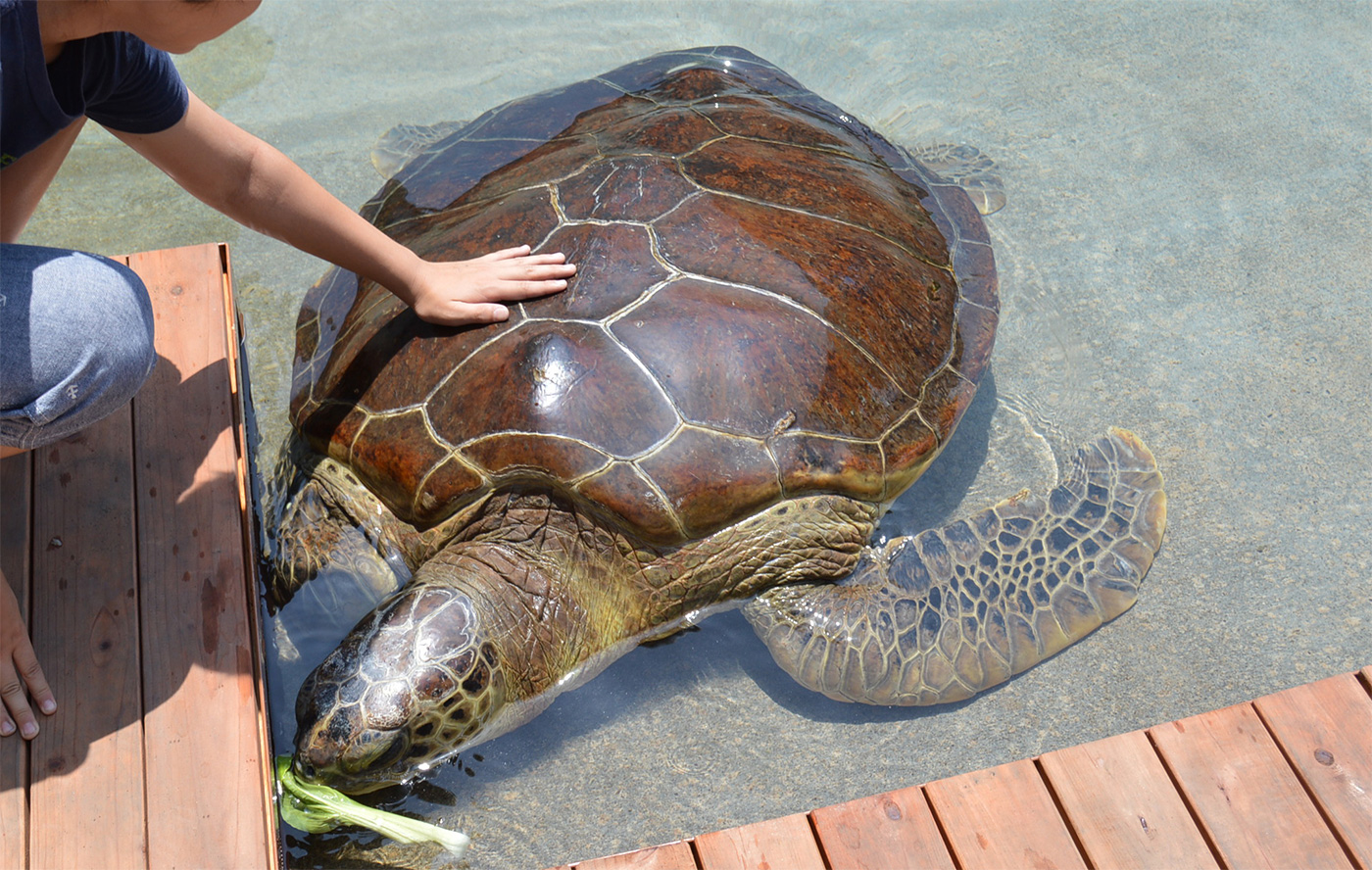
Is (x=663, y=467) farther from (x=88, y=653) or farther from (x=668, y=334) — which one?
(x=88, y=653)

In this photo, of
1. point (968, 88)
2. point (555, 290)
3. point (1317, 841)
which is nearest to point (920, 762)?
point (1317, 841)

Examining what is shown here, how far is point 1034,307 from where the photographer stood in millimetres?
3262

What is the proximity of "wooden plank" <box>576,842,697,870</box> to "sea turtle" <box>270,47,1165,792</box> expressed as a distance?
1.38 ft

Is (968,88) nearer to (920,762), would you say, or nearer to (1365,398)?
(1365,398)

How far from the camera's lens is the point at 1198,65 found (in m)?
4.07

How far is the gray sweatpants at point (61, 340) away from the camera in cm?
169

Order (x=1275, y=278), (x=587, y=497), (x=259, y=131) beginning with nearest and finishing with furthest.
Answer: (x=587, y=497) → (x=1275, y=278) → (x=259, y=131)

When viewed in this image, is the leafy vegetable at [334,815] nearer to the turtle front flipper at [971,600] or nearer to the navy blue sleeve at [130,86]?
the turtle front flipper at [971,600]

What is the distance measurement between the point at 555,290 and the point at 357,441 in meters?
0.61

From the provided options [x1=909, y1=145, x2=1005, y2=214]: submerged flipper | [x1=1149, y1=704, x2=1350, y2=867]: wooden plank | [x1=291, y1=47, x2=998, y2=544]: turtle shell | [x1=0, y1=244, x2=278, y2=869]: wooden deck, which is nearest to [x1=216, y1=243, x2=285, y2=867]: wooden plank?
[x1=0, y1=244, x2=278, y2=869]: wooden deck

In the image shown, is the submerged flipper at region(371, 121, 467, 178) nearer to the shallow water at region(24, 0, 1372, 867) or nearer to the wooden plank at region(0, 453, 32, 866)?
the shallow water at region(24, 0, 1372, 867)

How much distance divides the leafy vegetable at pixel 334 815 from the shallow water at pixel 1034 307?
108 mm

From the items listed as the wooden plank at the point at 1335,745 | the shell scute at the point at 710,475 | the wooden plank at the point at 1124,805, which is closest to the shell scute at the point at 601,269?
the shell scute at the point at 710,475

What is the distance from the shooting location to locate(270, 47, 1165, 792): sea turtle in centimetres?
212
